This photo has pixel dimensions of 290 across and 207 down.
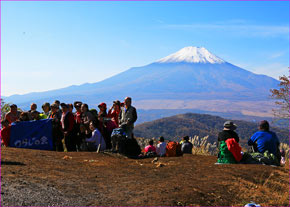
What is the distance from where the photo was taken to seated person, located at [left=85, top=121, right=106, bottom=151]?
436 inches

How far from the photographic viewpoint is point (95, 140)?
11.1 meters

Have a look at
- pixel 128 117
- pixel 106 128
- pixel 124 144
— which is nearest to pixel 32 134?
pixel 106 128

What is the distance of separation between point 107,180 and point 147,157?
11.6 ft

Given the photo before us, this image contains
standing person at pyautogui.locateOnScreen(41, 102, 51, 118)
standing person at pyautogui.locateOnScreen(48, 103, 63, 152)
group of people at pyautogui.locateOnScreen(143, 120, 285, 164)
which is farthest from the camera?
standing person at pyautogui.locateOnScreen(41, 102, 51, 118)

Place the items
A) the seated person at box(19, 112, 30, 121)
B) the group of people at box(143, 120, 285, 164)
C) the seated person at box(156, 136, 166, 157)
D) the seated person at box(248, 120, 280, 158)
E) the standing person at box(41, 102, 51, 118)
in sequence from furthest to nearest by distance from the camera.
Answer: the standing person at box(41, 102, 51, 118)
the seated person at box(19, 112, 30, 121)
the seated person at box(156, 136, 166, 157)
the seated person at box(248, 120, 280, 158)
the group of people at box(143, 120, 285, 164)

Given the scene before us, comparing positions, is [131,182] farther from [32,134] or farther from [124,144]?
[32,134]

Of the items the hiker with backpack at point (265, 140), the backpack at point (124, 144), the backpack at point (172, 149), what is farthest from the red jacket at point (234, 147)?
the backpack at point (124, 144)

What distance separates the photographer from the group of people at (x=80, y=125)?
35.8 feet

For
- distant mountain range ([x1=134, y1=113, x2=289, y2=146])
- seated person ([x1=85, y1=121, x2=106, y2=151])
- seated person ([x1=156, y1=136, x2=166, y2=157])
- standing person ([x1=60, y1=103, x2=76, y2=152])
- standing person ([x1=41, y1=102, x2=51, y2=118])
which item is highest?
standing person ([x1=41, y1=102, x2=51, y2=118])

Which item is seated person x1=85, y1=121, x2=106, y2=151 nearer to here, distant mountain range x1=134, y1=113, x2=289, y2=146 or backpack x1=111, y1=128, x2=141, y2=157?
Result: backpack x1=111, y1=128, x2=141, y2=157

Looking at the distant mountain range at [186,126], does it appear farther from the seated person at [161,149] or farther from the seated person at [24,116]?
the seated person at [24,116]

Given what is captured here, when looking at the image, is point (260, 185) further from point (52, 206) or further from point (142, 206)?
point (52, 206)

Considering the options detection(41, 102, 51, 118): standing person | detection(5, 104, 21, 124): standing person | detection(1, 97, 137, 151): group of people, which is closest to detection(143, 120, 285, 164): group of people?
detection(1, 97, 137, 151): group of people

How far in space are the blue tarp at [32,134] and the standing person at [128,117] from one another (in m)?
2.13
